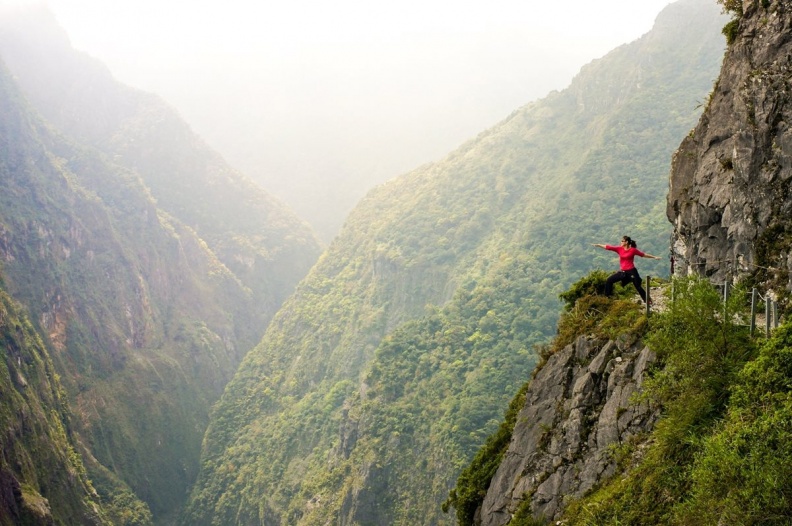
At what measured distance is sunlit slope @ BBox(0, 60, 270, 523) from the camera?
13375 centimetres

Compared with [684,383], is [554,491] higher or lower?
lower

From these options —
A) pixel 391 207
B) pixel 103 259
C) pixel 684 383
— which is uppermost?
pixel 103 259

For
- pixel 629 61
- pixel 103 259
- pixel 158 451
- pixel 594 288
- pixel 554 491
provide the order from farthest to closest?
pixel 103 259 < pixel 158 451 < pixel 629 61 < pixel 594 288 < pixel 554 491

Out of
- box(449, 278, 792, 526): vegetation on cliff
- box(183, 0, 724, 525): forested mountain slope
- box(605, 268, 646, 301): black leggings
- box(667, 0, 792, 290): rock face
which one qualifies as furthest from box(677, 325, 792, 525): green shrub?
box(183, 0, 724, 525): forested mountain slope

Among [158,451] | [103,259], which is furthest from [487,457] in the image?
[103,259]

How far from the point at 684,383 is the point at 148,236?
19452 cm

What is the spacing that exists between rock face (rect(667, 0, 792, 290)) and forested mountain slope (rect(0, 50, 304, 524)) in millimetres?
114399

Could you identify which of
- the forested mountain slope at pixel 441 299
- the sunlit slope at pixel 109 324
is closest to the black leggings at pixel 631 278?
the forested mountain slope at pixel 441 299

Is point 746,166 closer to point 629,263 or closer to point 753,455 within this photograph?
point 629,263

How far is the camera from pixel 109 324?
15475 centimetres

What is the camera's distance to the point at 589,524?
15.4 metres

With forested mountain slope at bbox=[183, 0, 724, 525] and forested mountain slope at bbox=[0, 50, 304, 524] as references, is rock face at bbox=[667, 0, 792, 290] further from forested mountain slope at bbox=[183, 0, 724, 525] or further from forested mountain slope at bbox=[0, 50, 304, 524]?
forested mountain slope at bbox=[0, 50, 304, 524]

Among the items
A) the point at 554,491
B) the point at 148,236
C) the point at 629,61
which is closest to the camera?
the point at 554,491

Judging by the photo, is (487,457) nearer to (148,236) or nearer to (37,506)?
(37,506)
